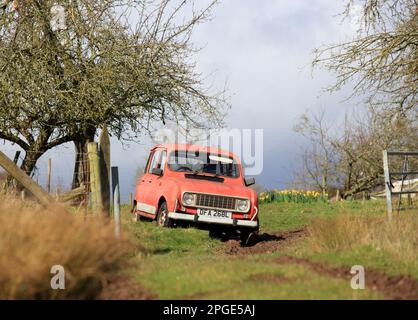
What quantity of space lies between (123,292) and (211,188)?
23.2ft

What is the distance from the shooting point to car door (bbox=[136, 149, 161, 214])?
14482mm

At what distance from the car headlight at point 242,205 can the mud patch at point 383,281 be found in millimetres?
5529

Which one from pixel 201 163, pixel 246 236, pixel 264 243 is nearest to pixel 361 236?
pixel 264 243

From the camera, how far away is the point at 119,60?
2075cm

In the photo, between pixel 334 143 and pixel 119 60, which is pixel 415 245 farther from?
pixel 334 143

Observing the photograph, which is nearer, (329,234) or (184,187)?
(329,234)

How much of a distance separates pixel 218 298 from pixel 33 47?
1600 cm

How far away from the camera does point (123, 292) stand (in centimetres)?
641

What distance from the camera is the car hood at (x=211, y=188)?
519 inches

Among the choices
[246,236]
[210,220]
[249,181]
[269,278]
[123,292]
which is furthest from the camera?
[249,181]

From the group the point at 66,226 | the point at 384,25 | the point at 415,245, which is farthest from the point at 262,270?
the point at 384,25

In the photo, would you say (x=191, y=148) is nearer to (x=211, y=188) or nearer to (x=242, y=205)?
(x=211, y=188)

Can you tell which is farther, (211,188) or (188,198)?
(211,188)

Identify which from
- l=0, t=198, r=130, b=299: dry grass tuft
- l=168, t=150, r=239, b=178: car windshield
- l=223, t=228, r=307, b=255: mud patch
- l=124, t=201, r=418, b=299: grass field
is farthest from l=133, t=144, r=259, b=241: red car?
l=0, t=198, r=130, b=299: dry grass tuft
